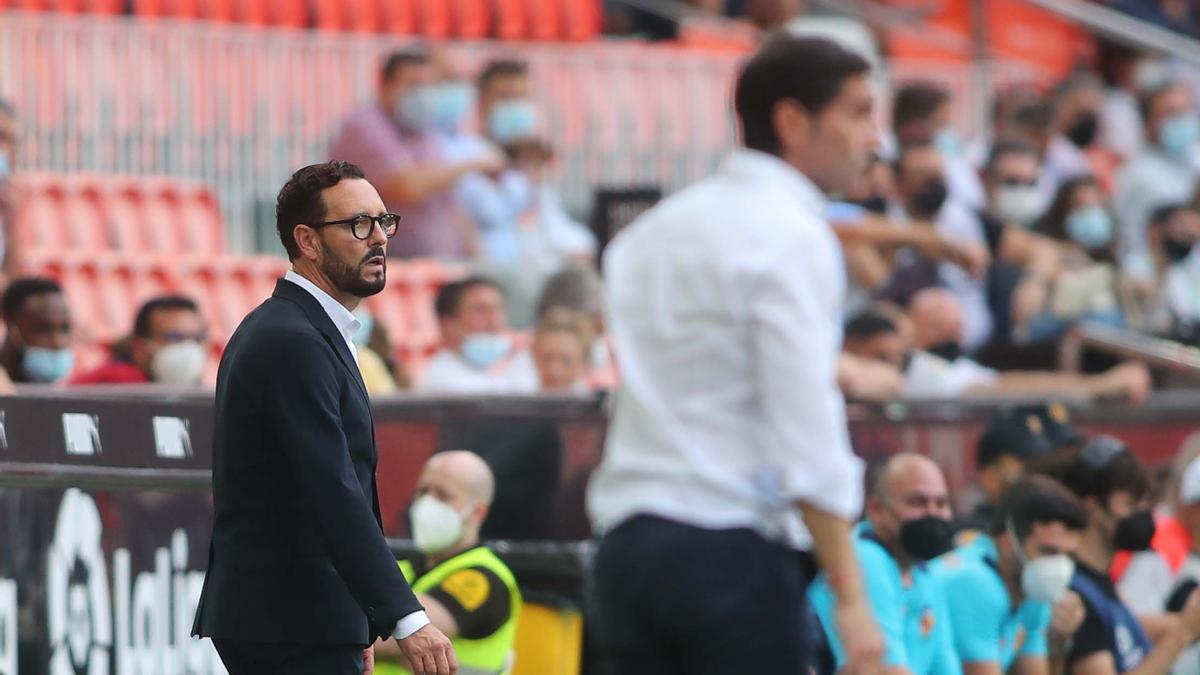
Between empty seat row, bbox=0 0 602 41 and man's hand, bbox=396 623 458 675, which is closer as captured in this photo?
man's hand, bbox=396 623 458 675

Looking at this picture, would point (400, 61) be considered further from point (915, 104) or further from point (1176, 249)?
point (1176, 249)

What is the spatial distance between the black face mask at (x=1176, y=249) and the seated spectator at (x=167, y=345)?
7.09 metres

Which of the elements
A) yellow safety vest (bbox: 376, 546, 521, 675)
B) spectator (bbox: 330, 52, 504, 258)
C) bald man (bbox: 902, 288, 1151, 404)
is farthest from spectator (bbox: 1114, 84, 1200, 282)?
yellow safety vest (bbox: 376, 546, 521, 675)

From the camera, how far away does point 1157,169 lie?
15.6m

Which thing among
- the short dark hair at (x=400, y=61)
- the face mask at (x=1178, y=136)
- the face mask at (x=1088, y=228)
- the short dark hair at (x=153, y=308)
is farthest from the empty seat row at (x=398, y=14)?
the short dark hair at (x=153, y=308)

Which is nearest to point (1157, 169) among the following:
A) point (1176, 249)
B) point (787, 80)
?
point (1176, 249)

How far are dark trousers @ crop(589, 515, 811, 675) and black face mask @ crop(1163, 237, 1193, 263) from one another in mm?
10600

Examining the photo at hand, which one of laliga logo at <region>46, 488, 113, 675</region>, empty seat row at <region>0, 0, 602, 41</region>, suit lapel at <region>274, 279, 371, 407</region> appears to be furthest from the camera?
empty seat row at <region>0, 0, 602, 41</region>

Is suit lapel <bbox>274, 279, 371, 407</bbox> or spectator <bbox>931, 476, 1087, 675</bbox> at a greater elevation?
suit lapel <bbox>274, 279, 371, 407</bbox>

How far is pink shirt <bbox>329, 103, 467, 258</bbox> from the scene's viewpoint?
12016mm

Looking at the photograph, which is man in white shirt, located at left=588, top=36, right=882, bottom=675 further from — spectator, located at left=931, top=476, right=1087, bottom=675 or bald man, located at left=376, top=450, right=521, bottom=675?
spectator, located at left=931, top=476, right=1087, bottom=675

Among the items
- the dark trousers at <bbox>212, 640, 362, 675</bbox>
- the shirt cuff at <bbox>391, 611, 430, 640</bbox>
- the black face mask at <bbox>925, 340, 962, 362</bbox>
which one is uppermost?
the shirt cuff at <bbox>391, 611, 430, 640</bbox>

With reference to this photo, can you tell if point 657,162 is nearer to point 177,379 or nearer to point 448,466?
point 177,379

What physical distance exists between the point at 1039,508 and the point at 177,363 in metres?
3.49
